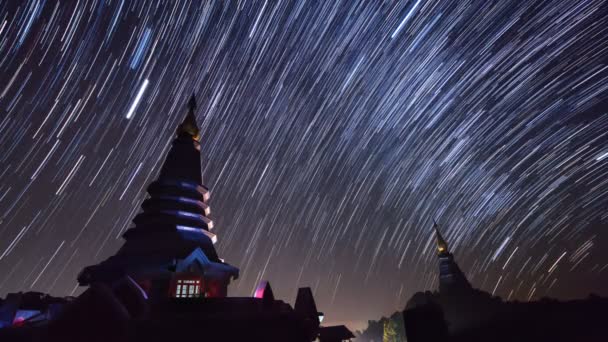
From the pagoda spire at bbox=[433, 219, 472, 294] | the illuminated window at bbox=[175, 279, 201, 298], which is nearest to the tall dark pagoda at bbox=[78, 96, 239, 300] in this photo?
the illuminated window at bbox=[175, 279, 201, 298]

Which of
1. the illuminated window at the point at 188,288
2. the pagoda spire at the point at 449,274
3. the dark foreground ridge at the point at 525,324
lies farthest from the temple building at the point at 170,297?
the pagoda spire at the point at 449,274

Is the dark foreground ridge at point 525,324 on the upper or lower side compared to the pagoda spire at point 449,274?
lower

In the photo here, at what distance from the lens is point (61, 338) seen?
35.5ft

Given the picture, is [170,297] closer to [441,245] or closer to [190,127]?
[190,127]

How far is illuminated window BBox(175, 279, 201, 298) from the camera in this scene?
18.0 m

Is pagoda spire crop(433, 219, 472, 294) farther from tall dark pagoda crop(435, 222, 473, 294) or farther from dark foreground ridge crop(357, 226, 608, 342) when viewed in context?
dark foreground ridge crop(357, 226, 608, 342)

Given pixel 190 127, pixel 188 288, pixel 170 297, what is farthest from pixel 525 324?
pixel 190 127

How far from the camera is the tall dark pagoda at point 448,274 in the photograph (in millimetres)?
54500

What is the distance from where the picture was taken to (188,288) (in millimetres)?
18219

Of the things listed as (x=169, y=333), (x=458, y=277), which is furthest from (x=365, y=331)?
(x=169, y=333)

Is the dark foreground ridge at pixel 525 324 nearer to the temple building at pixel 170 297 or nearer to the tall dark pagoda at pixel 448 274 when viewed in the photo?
the temple building at pixel 170 297

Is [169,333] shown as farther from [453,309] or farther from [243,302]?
[453,309]

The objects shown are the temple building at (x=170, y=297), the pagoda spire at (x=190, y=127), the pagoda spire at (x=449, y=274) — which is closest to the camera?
the temple building at (x=170, y=297)

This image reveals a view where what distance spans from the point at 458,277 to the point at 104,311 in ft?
194
